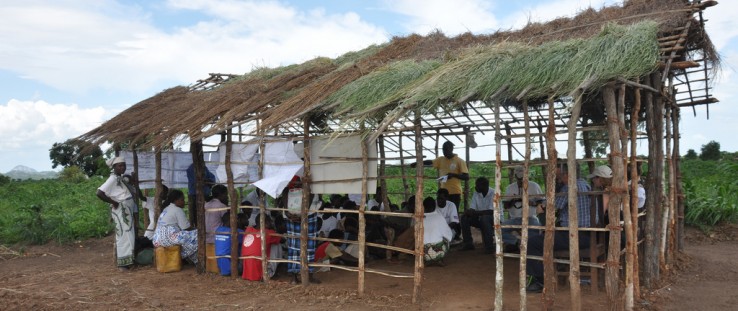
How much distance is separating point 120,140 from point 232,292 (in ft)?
11.5

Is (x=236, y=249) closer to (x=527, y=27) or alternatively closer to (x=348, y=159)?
(x=348, y=159)

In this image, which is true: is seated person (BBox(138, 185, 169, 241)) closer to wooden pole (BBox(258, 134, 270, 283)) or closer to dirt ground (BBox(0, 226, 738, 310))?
dirt ground (BBox(0, 226, 738, 310))

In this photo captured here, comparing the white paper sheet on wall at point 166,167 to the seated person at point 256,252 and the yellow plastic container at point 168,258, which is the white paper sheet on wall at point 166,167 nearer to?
the yellow plastic container at point 168,258

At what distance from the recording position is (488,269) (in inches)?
326

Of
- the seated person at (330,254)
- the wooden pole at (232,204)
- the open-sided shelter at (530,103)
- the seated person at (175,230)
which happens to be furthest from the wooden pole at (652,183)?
the seated person at (175,230)

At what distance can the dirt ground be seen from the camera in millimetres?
6637

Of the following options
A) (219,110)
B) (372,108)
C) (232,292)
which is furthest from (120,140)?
(372,108)

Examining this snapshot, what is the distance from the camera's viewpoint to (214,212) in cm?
880

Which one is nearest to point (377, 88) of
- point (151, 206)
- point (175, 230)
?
point (175, 230)

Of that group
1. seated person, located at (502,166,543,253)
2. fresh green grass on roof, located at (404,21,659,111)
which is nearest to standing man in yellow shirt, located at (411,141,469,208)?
seated person, located at (502,166,543,253)

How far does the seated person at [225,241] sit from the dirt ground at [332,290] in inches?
6.9

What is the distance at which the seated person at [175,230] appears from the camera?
8750 millimetres

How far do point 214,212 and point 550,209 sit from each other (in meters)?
5.16

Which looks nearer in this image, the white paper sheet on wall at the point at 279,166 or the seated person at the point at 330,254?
the white paper sheet on wall at the point at 279,166
